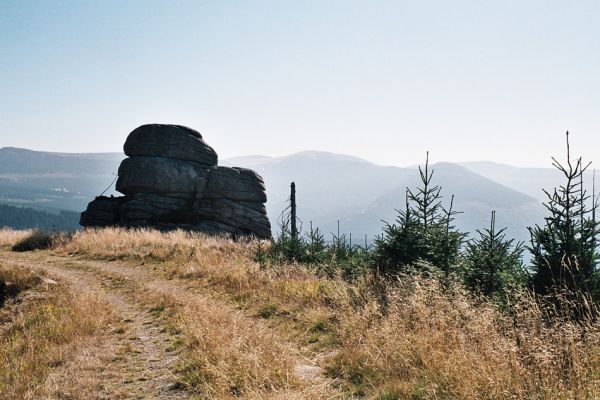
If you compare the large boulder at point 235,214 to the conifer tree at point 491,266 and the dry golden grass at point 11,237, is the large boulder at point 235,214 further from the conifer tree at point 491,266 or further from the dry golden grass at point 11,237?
the conifer tree at point 491,266

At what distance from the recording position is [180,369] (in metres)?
7.34

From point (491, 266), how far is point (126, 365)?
28.4 feet

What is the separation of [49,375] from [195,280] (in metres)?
8.69

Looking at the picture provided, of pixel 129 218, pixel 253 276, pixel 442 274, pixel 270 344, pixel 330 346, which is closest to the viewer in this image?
pixel 270 344

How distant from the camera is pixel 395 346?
7.01m

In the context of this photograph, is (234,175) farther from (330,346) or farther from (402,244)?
(330,346)

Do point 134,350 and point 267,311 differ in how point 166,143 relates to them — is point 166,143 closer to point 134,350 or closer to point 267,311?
point 267,311

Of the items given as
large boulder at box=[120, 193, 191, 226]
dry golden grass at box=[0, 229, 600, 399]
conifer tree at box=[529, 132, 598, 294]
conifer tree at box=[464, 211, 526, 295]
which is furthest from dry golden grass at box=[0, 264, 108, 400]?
large boulder at box=[120, 193, 191, 226]

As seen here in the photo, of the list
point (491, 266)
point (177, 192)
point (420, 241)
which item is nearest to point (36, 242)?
point (177, 192)

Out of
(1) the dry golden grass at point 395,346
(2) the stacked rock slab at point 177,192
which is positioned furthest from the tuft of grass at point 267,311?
(2) the stacked rock slab at point 177,192

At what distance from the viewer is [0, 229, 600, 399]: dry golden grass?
5289 mm

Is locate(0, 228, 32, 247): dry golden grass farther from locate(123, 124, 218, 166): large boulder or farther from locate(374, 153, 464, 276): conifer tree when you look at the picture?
locate(374, 153, 464, 276): conifer tree

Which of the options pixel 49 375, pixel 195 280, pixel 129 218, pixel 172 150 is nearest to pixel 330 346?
pixel 49 375

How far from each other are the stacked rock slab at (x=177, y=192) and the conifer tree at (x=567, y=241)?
27.8 m
